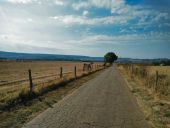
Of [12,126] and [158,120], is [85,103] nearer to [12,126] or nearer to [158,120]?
[158,120]

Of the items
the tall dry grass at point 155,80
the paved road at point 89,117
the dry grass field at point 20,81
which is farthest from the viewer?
the tall dry grass at point 155,80

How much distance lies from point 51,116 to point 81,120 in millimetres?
1163

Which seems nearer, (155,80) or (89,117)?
(89,117)

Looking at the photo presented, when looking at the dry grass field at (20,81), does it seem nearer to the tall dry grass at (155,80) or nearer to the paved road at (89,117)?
the paved road at (89,117)

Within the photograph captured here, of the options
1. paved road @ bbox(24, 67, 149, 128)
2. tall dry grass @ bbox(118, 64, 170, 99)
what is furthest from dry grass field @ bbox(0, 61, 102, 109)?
tall dry grass @ bbox(118, 64, 170, 99)

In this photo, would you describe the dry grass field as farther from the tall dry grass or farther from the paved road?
the tall dry grass

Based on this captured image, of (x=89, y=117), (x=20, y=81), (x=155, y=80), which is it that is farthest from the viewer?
(x=20, y=81)

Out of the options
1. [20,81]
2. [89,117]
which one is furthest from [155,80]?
[20,81]

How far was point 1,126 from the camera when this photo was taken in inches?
309

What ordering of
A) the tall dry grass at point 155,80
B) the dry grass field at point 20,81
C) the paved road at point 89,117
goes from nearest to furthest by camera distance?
the paved road at point 89,117 < the dry grass field at point 20,81 < the tall dry grass at point 155,80

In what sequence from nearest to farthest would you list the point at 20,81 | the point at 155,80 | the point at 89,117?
the point at 89,117, the point at 155,80, the point at 20,81

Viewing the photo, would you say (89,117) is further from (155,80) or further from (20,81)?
(20,81)

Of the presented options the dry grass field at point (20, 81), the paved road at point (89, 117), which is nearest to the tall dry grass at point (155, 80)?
the paved road at point (89, 117)

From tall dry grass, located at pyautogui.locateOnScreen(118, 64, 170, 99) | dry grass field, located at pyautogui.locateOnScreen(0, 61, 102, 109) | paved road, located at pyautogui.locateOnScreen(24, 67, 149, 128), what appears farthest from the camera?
tall dry grass, located at pyautogui.locateOnScreen(118, 64, 170, 99)
